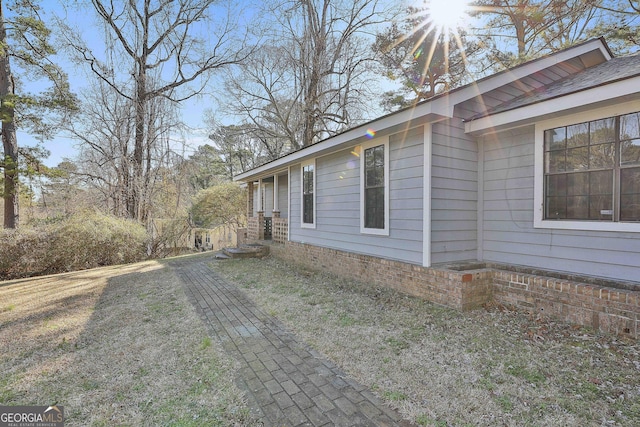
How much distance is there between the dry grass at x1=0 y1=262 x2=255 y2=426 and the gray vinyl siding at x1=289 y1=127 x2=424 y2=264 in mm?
3351

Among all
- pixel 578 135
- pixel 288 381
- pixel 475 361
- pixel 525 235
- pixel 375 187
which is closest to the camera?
pixel 288 381

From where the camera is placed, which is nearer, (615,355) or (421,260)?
(615,355)

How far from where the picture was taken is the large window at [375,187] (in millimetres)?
5520

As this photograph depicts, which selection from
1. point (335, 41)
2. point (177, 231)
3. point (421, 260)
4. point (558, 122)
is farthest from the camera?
point (335, 41)

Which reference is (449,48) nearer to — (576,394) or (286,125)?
(286,125)

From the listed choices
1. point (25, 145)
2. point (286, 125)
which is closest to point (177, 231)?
point (25, 145)

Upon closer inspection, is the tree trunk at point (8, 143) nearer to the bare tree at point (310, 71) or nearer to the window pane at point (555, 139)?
the bare tree at point (310, 71)

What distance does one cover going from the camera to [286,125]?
615 inches

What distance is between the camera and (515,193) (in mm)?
4656

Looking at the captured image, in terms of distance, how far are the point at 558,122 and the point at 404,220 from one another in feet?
8.36

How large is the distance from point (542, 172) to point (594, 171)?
1.85 ft

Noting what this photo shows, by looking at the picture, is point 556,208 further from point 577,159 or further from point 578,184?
point 577,159

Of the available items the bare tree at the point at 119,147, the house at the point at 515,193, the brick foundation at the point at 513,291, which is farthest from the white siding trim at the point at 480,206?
the bare tree at the point at 119,147

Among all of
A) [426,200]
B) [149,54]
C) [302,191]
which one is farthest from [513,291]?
Result: [149,54]
